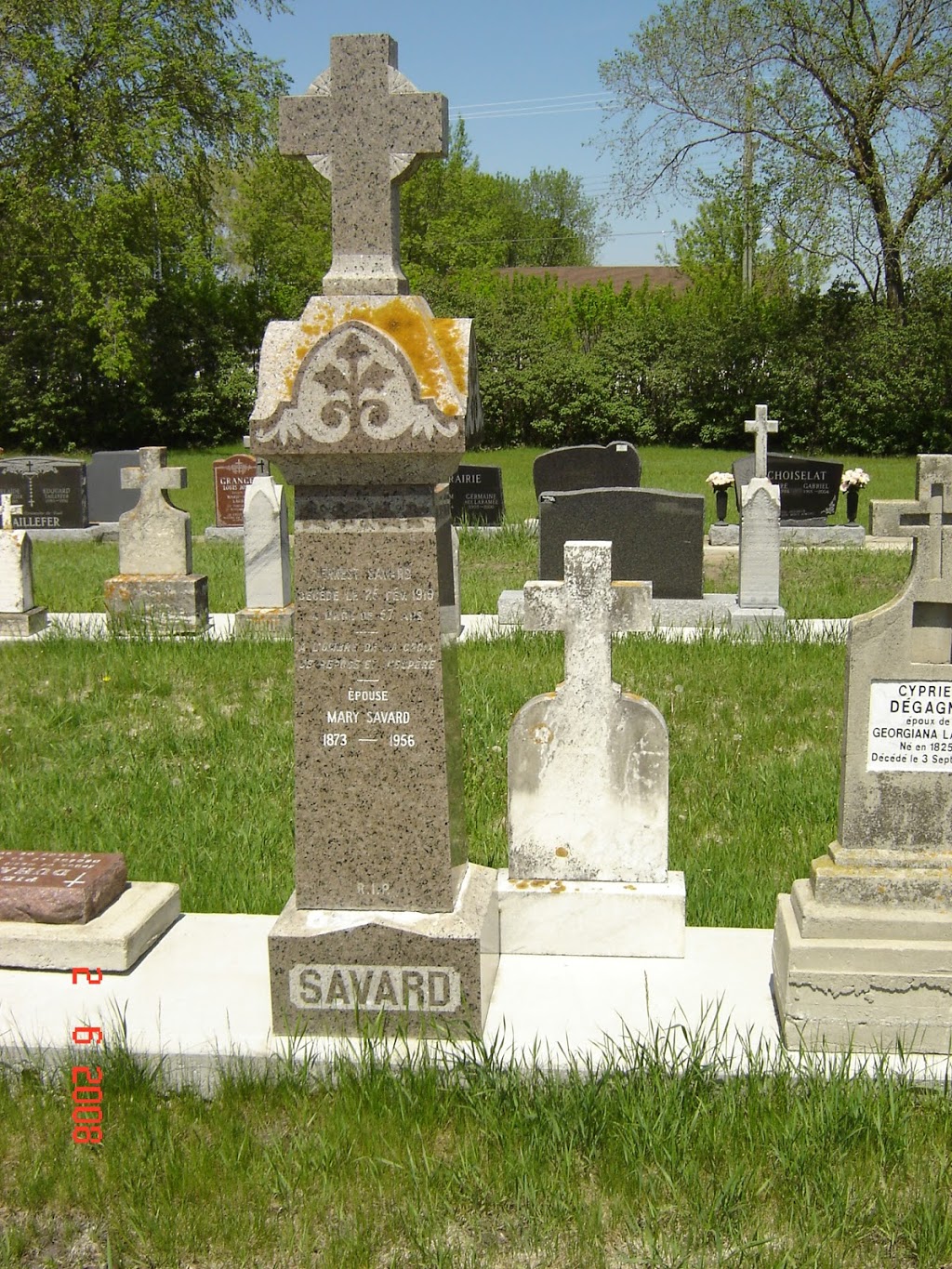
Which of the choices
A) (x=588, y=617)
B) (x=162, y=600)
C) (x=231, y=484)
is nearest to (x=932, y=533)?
(x=588, y=617)

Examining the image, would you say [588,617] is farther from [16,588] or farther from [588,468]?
[588,468]

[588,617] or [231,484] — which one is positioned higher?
[231,484]

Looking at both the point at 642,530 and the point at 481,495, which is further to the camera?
the point at 481,495

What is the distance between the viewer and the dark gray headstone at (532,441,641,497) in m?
14.5

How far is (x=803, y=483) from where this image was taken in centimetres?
1658

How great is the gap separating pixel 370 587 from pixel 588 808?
1266 millimetres

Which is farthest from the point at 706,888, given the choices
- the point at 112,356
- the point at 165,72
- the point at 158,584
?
the point at 165,72

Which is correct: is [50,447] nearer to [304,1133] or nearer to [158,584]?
[158,584]

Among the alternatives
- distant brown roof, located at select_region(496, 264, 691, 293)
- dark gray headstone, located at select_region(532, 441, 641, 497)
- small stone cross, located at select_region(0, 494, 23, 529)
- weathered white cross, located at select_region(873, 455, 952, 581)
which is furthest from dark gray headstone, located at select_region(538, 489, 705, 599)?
distant brown roof, located at select_region(496, 264, 691, 293)

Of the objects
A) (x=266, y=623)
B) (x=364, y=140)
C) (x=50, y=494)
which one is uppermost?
(x=364, y=140)

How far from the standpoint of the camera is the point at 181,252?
96.2ft

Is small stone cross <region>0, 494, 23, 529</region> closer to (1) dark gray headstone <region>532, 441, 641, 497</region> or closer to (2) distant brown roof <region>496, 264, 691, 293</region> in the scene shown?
(1) dark gray headstone <region>532, 441, 641, 497</region>
